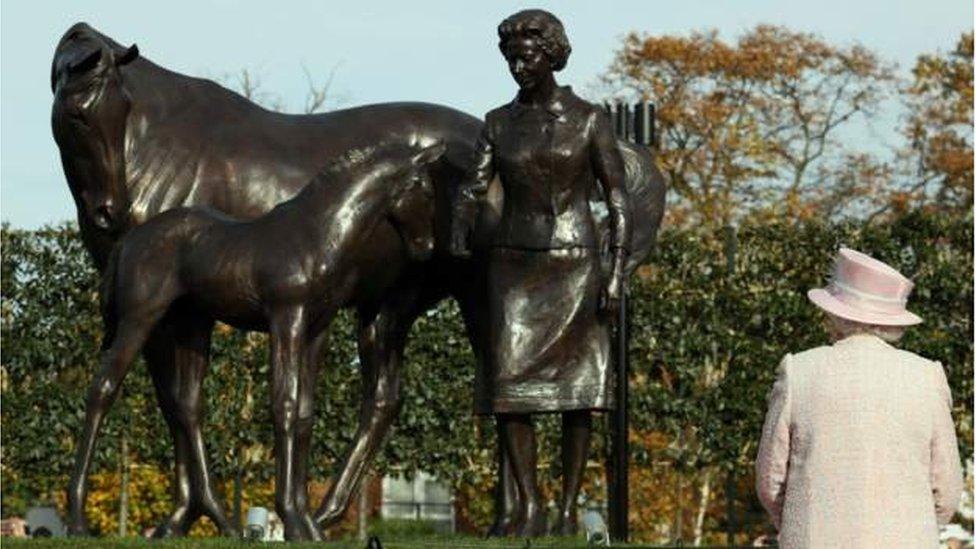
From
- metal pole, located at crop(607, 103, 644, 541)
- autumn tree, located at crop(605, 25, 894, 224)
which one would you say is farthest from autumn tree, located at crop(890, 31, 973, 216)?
metal pole, located at crop(607, 103, 644, 541)

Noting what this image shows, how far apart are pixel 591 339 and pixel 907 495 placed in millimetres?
4870

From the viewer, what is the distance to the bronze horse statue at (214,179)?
1262cm

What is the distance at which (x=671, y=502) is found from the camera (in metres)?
36.8

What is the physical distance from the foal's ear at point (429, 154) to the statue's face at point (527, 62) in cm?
56

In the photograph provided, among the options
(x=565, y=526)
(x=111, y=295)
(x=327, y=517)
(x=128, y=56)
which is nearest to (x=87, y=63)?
(x=128, y=56)

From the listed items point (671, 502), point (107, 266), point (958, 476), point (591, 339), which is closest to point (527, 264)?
point (591, 339)

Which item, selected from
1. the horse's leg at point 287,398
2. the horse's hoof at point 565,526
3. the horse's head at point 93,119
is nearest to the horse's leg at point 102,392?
the horse's leg at point 287,398

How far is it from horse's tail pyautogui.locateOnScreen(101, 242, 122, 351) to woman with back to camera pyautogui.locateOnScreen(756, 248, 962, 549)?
17.5 feet

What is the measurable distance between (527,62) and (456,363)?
10.8 metres

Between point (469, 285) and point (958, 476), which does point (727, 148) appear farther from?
point (958, 476)

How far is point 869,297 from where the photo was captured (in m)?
7.57

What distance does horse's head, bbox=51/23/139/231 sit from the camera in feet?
41.2

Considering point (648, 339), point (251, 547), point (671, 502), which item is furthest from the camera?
point (671, 502)

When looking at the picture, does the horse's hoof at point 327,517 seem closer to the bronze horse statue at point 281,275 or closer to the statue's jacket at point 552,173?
the bronze horse statue at point 281,275
